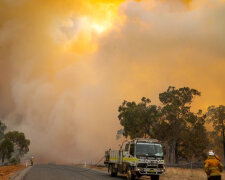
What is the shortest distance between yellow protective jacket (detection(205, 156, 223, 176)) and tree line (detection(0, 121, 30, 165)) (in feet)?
252

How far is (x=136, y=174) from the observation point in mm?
19609

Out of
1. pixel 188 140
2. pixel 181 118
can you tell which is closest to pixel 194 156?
pixel 188 140

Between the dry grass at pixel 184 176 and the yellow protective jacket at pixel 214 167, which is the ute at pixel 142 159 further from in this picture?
the yellow protective jacket at pixel 214 167

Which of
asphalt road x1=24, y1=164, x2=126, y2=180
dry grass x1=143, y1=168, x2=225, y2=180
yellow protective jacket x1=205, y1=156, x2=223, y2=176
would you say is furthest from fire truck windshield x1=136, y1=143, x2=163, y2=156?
yellow protective jacket x1=205, y1=156, x2=223, y2=176

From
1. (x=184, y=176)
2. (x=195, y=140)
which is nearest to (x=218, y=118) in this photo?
(x=195, y=140)

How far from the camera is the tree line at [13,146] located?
264 ft

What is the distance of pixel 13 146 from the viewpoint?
82.6 m

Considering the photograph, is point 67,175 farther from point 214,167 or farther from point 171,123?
point 171,123

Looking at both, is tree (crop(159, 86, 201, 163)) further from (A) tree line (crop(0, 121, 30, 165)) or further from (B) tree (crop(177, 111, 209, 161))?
(A) tree line (crop(0, 121, 30, 165))

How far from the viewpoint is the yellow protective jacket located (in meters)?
11.1

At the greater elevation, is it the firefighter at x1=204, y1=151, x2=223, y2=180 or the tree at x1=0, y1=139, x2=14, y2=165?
the firefighter at x1=204, y1=151, x2=223, y2=180

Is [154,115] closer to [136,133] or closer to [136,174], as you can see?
[136,133]

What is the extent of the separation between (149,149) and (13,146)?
71975 millimetres

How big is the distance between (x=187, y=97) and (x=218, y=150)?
1382 inches
